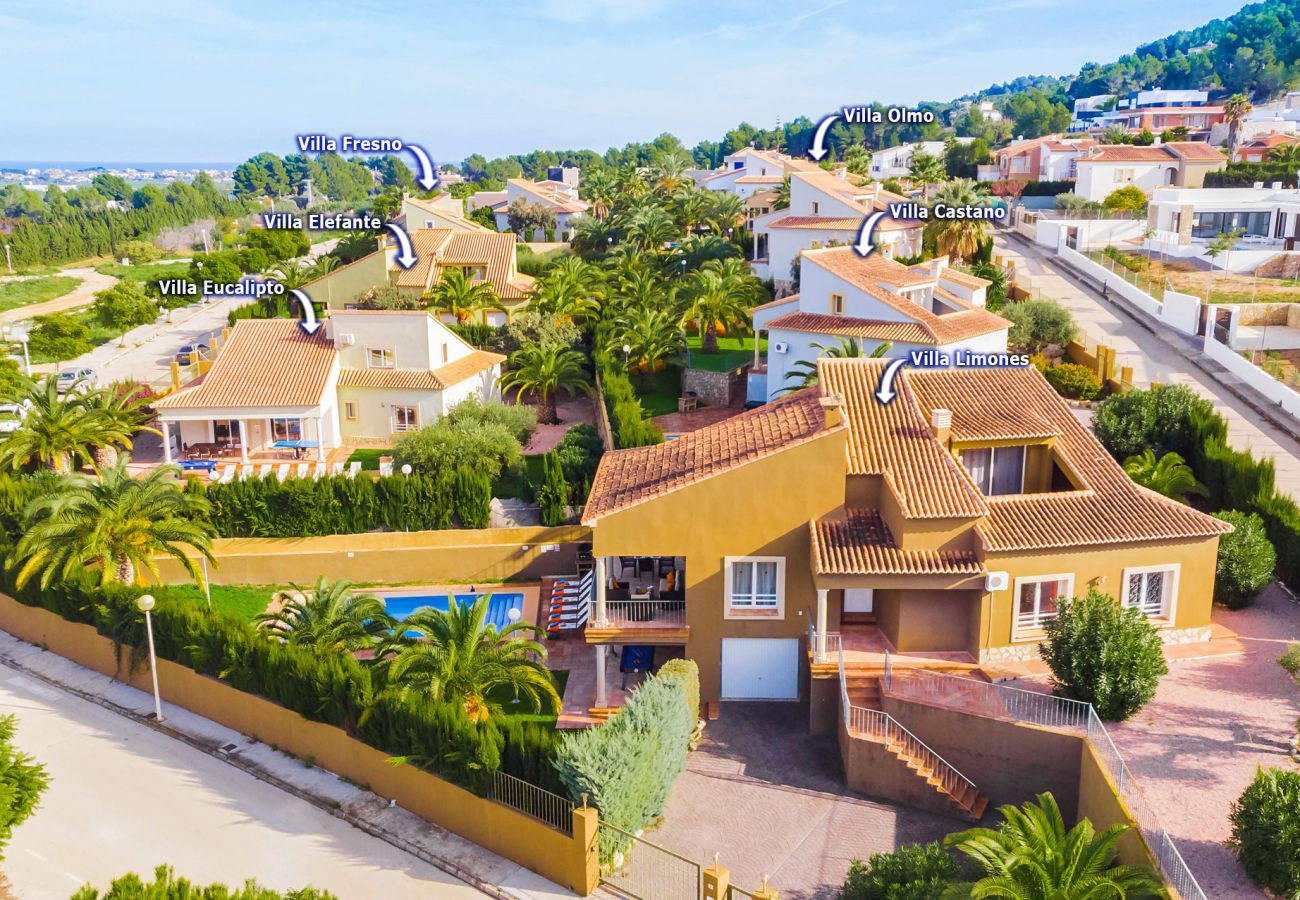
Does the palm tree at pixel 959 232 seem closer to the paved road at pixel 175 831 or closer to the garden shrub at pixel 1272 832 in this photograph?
the garden shrub at pixel 1272 832

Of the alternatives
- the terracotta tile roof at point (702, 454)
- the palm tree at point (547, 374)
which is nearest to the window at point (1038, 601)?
the terracotta tile roof at point (702, 454)

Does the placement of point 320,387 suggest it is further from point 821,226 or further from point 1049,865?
point 1049,865

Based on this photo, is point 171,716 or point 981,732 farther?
point 171,716

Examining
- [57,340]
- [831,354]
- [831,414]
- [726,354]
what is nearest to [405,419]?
[726,354]

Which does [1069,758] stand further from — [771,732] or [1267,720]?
[771,732]

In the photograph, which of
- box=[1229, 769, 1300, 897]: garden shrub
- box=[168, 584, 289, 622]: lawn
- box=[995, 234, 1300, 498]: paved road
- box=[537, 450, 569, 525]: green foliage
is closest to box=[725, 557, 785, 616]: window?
box=[537, 450, 569, 525]: green foliage

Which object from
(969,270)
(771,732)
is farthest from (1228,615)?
(969,270)

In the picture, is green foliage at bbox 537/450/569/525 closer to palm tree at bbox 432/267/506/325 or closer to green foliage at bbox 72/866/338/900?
green foliage at bbox 72/866/338/900
